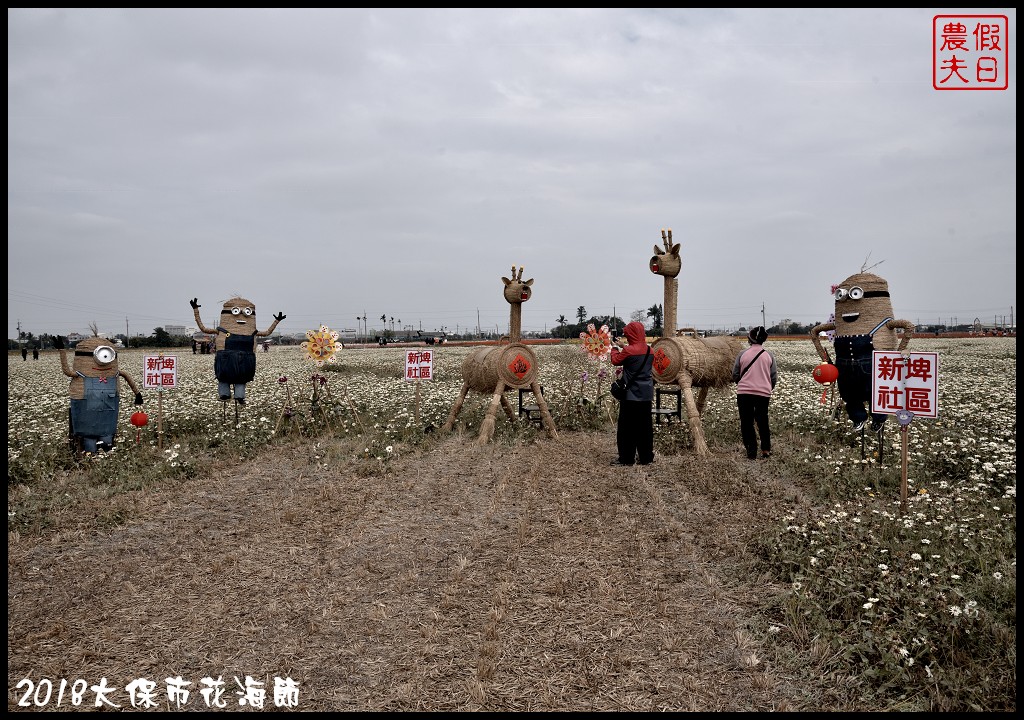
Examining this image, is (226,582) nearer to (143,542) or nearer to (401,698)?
(143,542)

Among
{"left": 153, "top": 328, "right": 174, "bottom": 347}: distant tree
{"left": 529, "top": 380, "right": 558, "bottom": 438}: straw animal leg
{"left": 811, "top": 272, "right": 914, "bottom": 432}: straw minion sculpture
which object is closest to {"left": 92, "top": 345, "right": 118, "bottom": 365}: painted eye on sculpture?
{"left": 529, "top": 380, "right": 558, "bottom": 438}: straw animal leg

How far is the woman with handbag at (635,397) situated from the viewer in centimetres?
897

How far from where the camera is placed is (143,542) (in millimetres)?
6082

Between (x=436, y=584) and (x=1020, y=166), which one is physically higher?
(x=1020, y=166)

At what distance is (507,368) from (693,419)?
337 cm

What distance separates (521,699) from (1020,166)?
518cm

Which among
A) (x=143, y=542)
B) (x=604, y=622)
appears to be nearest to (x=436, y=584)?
(x=604, y=622)

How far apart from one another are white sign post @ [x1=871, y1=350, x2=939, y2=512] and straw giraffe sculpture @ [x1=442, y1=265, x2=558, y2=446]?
5.62m

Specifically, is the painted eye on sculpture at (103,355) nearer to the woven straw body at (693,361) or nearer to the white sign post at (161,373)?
the white sign post at (161,373)

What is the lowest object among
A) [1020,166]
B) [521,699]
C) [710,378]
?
[521,699]

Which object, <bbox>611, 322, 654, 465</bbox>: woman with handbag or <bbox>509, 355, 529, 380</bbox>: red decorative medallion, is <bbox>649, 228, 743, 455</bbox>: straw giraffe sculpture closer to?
<bbox>611, 322, 654, 465</bbox>: woman with handbag

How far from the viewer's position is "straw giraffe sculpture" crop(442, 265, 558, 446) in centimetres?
1081

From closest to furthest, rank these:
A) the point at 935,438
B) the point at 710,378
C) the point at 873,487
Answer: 1. the point at 873,487
2. the point at 935,438
3. the point at 710,378

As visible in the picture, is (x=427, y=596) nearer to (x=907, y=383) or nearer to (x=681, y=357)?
(x=907, y=383)
